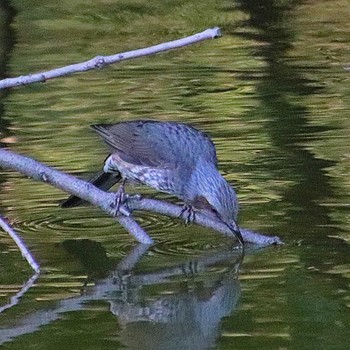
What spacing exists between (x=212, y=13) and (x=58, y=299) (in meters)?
9.50

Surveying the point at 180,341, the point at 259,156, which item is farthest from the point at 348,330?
the point at 259,156

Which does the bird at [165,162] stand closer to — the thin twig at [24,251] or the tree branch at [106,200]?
the tree branch at [106,200]

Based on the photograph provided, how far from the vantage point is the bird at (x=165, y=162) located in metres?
6.60

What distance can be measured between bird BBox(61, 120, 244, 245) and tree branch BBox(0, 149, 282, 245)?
65 millimetres

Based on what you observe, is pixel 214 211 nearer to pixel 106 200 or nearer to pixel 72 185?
pixel 106 200

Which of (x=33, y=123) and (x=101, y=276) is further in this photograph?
(x=33, y=123)

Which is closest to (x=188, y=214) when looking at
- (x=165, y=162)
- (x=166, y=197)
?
(x=165, y=162)

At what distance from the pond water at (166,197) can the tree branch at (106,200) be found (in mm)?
96

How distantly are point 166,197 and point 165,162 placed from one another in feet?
3.30

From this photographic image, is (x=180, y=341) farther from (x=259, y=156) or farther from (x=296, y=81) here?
(x=296, y=81)

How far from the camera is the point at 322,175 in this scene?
7922mm

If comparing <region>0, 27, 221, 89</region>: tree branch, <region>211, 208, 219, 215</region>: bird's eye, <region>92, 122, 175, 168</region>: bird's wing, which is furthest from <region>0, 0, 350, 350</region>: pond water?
<region>0, 27, 221, 89</region>: tree branch

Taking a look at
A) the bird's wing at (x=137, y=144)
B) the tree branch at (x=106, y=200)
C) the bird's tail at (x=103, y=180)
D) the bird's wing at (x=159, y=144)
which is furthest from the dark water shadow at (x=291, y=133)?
the bird's tail at (x=103, y=180)

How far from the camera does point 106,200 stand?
21.4 feet
